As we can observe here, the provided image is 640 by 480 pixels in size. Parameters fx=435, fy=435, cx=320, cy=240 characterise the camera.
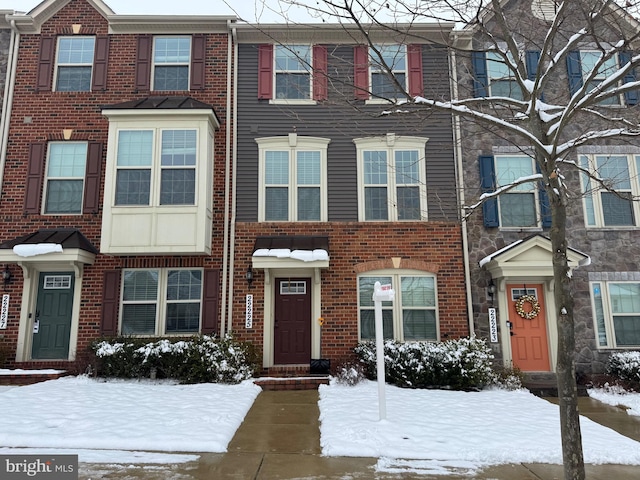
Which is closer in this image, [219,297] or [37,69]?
[219,297]

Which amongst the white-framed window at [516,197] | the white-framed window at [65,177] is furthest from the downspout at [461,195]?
the white-framed window at [65,177]

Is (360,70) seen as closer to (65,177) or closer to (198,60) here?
(198,60)

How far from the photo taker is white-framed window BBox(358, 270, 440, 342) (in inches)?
388

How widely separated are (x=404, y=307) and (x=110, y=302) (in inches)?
260

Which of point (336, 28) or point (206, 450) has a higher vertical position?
point (336, 28)

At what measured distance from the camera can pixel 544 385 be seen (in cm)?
874

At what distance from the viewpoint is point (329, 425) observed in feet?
19.6

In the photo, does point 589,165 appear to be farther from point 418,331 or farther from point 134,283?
point 134,283

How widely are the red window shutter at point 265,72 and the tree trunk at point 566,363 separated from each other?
25.9 ft

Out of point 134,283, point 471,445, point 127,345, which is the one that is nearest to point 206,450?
point 471,445

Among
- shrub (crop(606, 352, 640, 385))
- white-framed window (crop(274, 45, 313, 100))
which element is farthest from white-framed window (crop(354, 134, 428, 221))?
shrub (crop(606, 352, 640, 385))

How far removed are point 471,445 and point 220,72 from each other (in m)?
9.60

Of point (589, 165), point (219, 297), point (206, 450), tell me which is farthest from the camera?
point (589, 165)

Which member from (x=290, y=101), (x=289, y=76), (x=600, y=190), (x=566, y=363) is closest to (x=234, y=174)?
(x=290, y=101)
